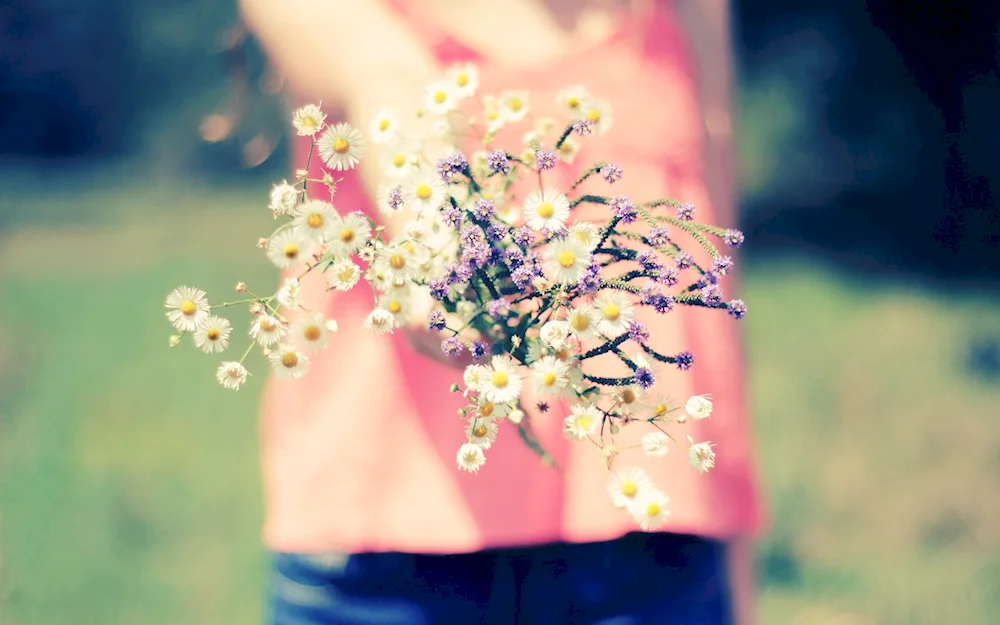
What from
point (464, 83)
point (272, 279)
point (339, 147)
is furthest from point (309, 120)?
point (272, 279)

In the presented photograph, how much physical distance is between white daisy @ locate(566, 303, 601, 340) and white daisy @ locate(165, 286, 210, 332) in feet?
0.76

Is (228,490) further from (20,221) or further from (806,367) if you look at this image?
(20,221)

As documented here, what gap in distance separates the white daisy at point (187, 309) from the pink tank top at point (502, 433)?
0.25m

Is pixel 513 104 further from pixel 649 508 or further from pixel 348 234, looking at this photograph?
pixel 649 508

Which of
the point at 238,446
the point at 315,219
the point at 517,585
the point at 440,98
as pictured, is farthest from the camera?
the point at 238,446

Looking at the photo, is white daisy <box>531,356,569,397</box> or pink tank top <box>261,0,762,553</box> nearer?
white daisy <box>531,356,569,397</box>

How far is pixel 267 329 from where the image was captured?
54 centimetres

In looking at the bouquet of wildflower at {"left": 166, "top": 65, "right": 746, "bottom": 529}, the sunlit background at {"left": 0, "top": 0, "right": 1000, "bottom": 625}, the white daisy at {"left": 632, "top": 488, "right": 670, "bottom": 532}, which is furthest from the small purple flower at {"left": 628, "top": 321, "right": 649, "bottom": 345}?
the sunlit background at {"left": 0, "top": 0, "right": 1000, "bottom": 625}

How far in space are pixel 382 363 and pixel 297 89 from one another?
0.27 meters

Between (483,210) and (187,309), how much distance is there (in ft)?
0.65

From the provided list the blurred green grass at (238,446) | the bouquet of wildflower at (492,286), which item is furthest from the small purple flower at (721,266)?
the blurred green grass at (238,446)

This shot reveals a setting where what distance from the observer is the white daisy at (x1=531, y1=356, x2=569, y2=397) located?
0.53 meters

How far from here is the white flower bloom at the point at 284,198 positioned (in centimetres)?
53

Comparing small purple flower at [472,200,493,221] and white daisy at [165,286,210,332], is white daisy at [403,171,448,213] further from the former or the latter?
white daisy at [165,286,210,332]
